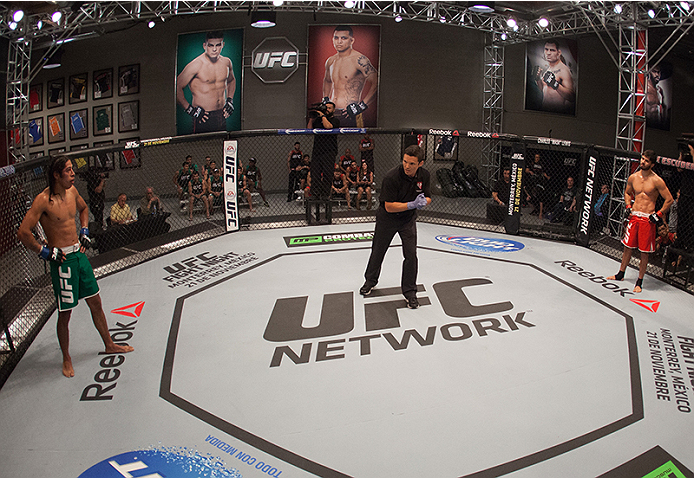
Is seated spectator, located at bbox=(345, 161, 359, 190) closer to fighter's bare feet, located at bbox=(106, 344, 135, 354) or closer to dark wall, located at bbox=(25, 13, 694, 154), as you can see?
dark wall, located at bbox=(25, 13, 694, 154)

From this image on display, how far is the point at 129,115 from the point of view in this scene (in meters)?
13.2

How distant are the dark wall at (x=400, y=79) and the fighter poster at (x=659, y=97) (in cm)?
117

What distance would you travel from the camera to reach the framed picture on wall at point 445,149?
45.6 feet

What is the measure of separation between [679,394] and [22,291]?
5601 mm

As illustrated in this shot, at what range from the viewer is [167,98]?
13.1m

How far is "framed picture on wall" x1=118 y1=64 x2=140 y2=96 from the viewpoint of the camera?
13016mm

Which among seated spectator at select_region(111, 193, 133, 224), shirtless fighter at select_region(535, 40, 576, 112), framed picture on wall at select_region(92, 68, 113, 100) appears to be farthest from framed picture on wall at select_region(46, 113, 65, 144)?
shirtless fighter at select_region(535, 40, 576, 112)

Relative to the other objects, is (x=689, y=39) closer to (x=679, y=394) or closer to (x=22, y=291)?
(x=679, y=394)

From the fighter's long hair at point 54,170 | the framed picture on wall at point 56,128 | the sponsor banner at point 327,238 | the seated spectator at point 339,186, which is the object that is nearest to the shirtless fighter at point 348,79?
the seated spectator at point 339,186

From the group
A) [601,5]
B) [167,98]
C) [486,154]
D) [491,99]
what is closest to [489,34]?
[491,99]

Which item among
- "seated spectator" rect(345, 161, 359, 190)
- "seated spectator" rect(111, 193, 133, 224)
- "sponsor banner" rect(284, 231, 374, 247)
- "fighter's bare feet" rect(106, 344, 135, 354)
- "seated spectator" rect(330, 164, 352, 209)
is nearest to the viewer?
"fighter's bare feet" rect(106, 344, 135, 354)

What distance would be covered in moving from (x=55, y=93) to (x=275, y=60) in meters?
5.54

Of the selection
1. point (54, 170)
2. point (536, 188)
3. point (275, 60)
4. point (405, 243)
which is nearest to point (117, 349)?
point (54, 170)

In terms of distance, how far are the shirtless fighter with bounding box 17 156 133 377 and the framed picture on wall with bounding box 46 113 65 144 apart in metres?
11.1
